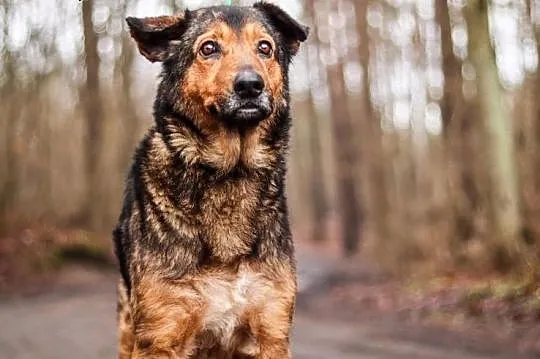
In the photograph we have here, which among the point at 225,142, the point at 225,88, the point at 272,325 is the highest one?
the point at 225,88

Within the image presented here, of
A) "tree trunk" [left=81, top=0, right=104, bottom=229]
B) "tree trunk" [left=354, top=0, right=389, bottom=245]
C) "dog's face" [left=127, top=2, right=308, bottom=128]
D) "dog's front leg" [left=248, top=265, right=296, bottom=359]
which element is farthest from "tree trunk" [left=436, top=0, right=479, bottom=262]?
"dog's front leg" [left=248, top=265, right=296, bottom=359]

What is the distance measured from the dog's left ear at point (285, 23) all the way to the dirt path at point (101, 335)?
17.0 ft

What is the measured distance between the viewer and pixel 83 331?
11781 millimetres

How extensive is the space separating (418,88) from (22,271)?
1845 cm

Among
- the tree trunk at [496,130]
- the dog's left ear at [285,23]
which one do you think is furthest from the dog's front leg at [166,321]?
the tree trunk at [496,130]

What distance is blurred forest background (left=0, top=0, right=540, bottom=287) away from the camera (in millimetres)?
13469

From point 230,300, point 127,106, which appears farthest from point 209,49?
point 127,106

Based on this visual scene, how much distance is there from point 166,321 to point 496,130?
10.1m

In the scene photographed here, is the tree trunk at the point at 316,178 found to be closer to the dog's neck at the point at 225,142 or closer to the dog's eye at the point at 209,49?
the dog's neck at the point at 225,142

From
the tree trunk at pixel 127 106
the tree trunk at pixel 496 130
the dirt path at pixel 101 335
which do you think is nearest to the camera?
the dirt path at pixel 101 335

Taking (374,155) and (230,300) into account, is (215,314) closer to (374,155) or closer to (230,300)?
(230,300)

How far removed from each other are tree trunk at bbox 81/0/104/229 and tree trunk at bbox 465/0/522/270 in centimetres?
1184

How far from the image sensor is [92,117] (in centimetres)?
2198

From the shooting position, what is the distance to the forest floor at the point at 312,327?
32.2 feet
